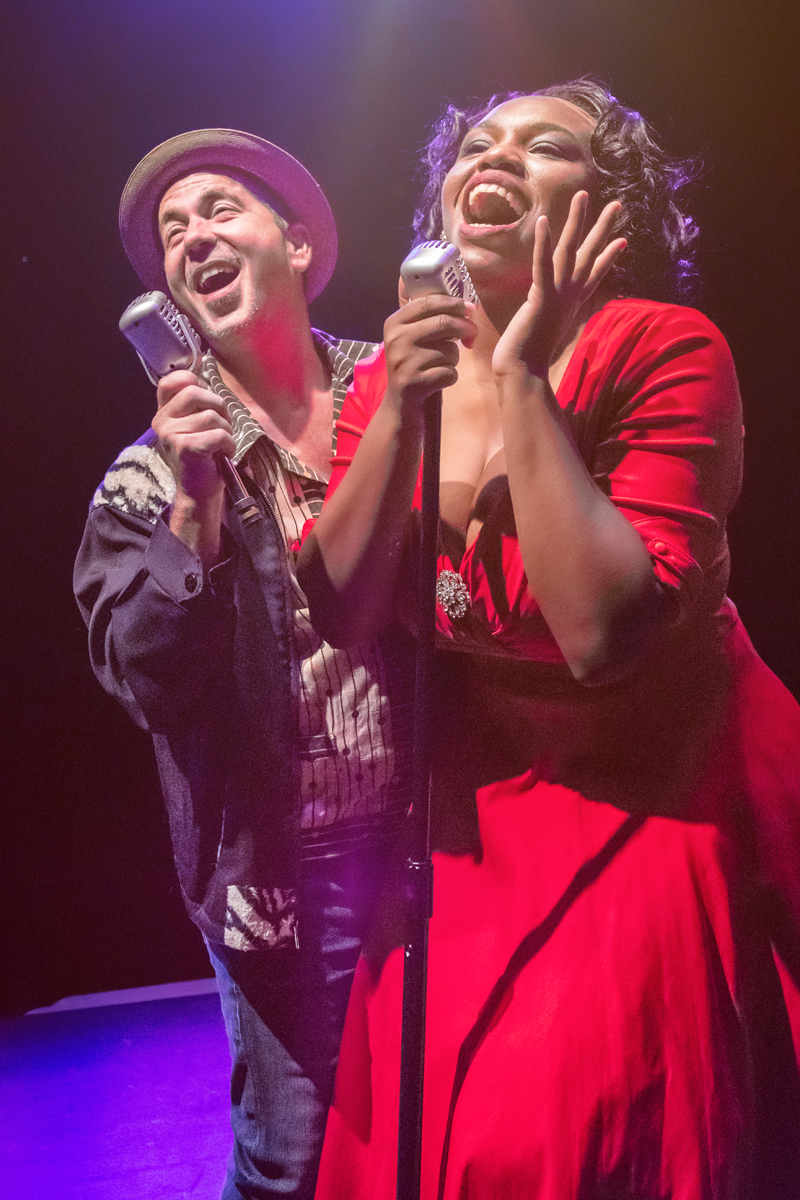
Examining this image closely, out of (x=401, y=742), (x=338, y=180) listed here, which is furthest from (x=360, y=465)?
(x=338, y=180)

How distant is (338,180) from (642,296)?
1.81ft

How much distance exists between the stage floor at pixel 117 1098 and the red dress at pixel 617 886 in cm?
97

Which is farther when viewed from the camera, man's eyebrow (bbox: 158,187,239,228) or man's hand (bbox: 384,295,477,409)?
man's eyebrow (bbox: 158,187,239,228)

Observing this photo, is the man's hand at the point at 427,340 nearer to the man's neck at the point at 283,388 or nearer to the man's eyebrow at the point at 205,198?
the man's neck at the point at 283,388

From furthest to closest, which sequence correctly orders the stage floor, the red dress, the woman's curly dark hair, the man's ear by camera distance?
the stage floor
the man's ear
the woman's curly dark hair
the red dress

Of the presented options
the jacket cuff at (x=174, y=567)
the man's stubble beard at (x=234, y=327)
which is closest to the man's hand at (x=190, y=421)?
the jacket cuff at (x=174, y=567)

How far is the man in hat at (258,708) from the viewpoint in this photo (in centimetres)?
118

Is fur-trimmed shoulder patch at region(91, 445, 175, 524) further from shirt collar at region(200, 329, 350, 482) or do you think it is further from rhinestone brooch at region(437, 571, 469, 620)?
rhinestone brooch at region(437, 571, 469, 620)

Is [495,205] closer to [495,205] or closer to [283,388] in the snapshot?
[495,205]

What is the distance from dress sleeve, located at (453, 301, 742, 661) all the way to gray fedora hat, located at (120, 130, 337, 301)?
0.53m

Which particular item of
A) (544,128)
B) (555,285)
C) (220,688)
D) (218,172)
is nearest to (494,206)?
(544,128)

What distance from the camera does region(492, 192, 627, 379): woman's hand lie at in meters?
0.83

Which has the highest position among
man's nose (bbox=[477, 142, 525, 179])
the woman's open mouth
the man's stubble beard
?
man's nose (bbox=[477, 142, 525, 179])

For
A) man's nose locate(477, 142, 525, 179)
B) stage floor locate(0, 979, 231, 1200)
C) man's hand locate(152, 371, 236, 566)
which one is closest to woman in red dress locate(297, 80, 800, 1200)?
man's nose locate(477, 142, 525, 179)
